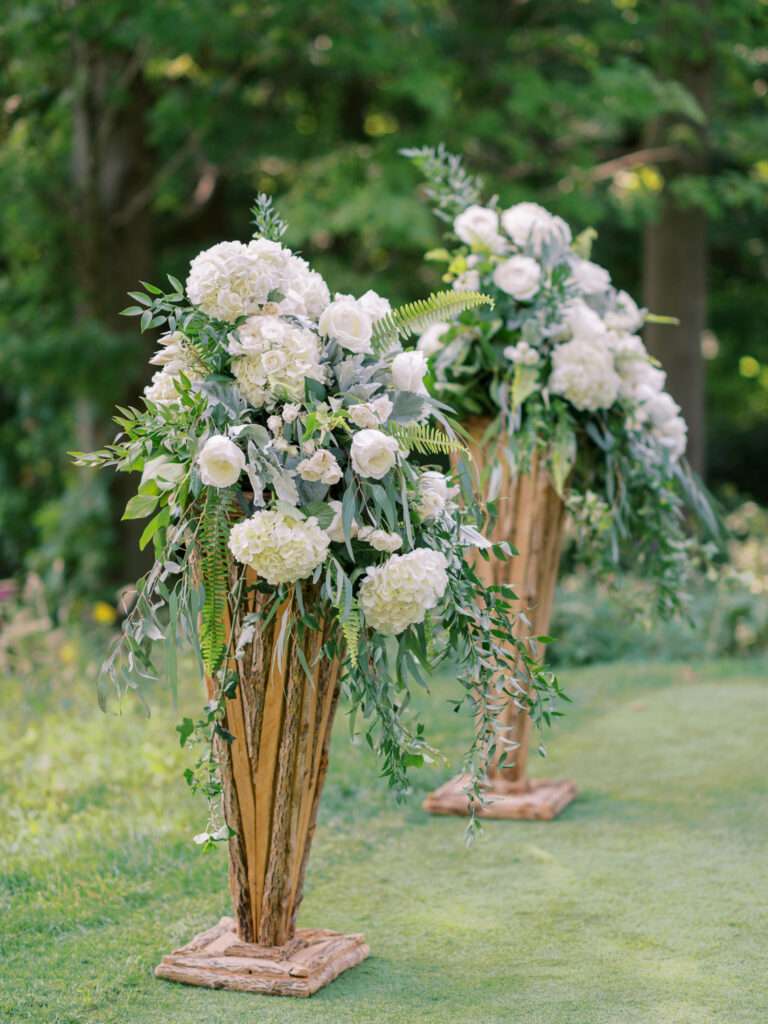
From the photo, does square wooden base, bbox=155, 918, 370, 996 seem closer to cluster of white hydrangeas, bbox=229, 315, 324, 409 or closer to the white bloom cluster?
cluster of white hydrangeas, bbox=229, 315, 324, 409

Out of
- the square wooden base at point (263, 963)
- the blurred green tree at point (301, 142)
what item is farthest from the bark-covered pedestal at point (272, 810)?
the blurred green tree at point (301, 142)

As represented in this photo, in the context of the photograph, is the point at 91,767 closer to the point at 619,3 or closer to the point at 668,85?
the point at 668,85

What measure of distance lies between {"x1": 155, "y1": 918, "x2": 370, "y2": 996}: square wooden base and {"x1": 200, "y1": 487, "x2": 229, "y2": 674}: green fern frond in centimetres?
75

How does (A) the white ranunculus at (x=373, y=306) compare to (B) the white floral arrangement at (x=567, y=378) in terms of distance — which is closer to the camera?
(A) the white ranunculus at (x=373, y=306)

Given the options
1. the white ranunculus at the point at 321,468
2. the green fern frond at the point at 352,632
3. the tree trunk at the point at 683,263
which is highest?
the tree trunk at the point at 683,263

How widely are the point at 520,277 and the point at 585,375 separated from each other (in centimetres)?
42

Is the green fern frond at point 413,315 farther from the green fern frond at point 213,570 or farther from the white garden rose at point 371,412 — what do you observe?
the green fern frond at point 213,570

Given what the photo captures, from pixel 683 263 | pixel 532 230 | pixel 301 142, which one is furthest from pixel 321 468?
pixel 301 142

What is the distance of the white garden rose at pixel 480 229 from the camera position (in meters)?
4.39

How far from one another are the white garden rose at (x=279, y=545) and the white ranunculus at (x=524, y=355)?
68.0 inches

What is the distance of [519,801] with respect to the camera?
4473 millimetres

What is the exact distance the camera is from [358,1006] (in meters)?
2.89

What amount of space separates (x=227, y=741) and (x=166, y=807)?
5.65 feet

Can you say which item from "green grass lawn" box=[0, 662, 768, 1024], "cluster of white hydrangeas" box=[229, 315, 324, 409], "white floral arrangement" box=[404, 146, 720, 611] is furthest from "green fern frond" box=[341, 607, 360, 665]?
"white floral arrangement" box=[404, 146, 720, 611]
